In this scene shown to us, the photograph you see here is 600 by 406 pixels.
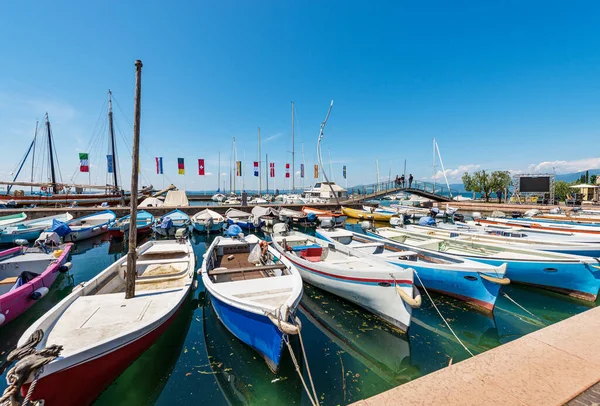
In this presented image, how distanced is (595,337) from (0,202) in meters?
52.3

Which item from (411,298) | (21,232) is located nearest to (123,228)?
(21,232)

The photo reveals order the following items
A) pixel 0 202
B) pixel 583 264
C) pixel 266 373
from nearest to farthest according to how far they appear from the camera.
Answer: pixel 266 373 → pixel 583 264 → pixel 0 202

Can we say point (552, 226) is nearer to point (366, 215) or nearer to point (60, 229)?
point (366, 215)

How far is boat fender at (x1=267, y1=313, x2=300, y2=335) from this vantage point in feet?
15.3

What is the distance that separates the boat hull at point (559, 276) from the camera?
30.0 ft

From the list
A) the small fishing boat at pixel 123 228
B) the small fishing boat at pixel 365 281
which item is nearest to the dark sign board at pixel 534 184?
the small fishing boat at pixel 365 281

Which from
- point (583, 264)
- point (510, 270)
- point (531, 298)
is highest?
point (583, 264)

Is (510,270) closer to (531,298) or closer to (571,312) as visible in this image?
(531,298)

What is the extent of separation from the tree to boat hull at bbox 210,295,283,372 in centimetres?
5972

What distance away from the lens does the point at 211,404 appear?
5031mm

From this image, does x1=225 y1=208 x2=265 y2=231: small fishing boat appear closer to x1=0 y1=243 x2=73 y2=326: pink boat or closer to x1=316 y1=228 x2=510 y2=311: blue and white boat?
x1=0 y1=243 x2=73 y2=326: pink boat

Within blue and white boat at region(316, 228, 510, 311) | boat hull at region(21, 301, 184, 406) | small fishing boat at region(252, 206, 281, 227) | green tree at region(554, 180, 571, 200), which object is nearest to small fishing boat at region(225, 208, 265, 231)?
small fishing boat at region(252, 206, 281, 227)

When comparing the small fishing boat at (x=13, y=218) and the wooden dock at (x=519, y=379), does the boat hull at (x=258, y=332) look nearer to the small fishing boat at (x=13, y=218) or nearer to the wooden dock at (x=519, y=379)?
the wooden dock at (x=519, y=379)

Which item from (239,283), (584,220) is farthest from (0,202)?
(584,220)
